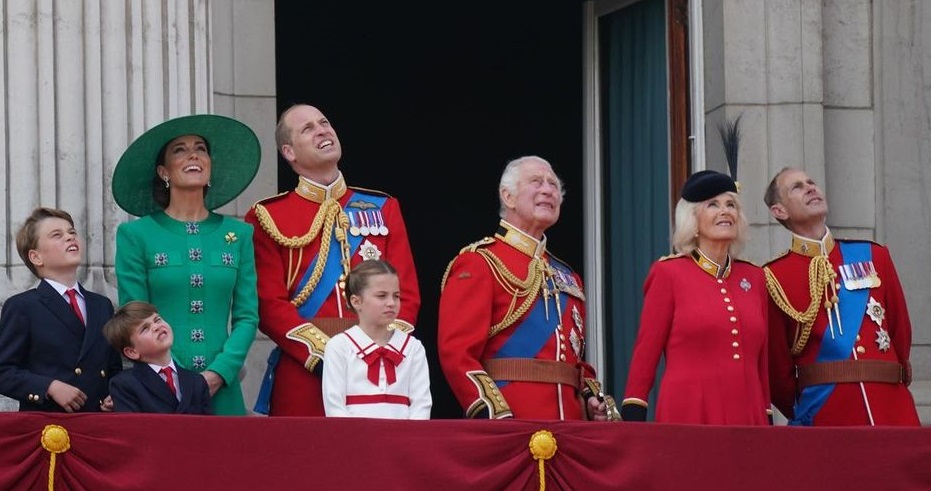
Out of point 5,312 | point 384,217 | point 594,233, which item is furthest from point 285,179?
point 5,312

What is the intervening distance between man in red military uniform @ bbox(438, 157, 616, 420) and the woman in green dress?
79 cm

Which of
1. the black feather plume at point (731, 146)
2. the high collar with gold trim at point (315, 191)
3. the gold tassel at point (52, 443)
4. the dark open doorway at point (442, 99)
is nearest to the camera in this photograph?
the gold tassel at point (52, 443)

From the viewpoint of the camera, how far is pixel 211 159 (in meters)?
8.14

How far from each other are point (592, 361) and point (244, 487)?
14.8ft

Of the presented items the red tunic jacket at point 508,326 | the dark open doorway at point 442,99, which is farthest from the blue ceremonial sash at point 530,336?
the dark open doorway at point 442,99

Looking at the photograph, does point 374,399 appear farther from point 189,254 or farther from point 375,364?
point 189,254

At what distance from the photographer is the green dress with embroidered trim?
7.71 metres

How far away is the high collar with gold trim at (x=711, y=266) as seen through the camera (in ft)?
26.3

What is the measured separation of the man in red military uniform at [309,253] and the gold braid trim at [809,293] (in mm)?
1531

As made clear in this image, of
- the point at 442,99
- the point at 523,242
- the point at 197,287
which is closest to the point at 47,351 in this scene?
the point at 197,287

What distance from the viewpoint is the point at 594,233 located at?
11273 mm

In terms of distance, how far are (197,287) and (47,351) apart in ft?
2.26

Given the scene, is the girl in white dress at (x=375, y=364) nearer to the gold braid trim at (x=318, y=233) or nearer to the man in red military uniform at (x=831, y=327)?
the gold braid trim at (x=318, y=233)

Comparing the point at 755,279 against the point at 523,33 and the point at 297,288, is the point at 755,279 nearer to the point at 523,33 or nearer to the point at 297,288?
the point at 297,288
